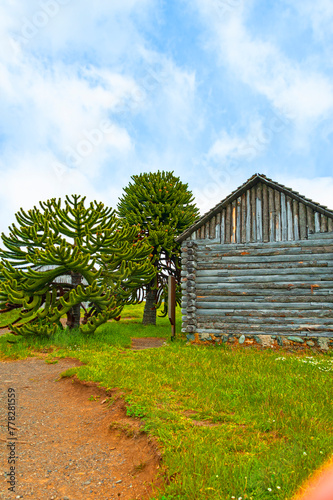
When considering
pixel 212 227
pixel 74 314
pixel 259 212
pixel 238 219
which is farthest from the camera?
pixel 74 314

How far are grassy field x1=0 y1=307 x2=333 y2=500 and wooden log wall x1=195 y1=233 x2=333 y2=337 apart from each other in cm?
190

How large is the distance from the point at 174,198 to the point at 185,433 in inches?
598

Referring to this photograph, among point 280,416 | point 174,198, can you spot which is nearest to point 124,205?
point 174,198

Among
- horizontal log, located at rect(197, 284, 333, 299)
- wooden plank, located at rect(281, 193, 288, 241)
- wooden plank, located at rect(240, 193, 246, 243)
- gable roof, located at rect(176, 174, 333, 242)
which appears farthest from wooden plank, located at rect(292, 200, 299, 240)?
horizontal log, located at rect(197, 284, 333, 299)

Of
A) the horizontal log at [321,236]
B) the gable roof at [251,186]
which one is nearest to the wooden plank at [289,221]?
the gable roof at [251,186]

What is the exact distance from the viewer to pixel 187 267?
42.4 ft

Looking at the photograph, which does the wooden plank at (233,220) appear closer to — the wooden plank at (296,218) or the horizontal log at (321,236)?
the wooden plank at (296,218)

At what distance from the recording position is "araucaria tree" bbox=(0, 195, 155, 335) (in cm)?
1245

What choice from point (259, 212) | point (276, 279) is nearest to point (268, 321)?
point (276, 279)

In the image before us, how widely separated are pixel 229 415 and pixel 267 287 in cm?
735

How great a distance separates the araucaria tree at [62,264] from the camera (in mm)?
12445

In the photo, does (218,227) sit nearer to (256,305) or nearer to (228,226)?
(228,226)

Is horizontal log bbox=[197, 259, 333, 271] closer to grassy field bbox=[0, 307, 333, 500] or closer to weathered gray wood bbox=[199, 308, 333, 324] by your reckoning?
weathered gray wood bbox=[199, 308, 333, 324]

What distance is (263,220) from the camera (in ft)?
40.6
